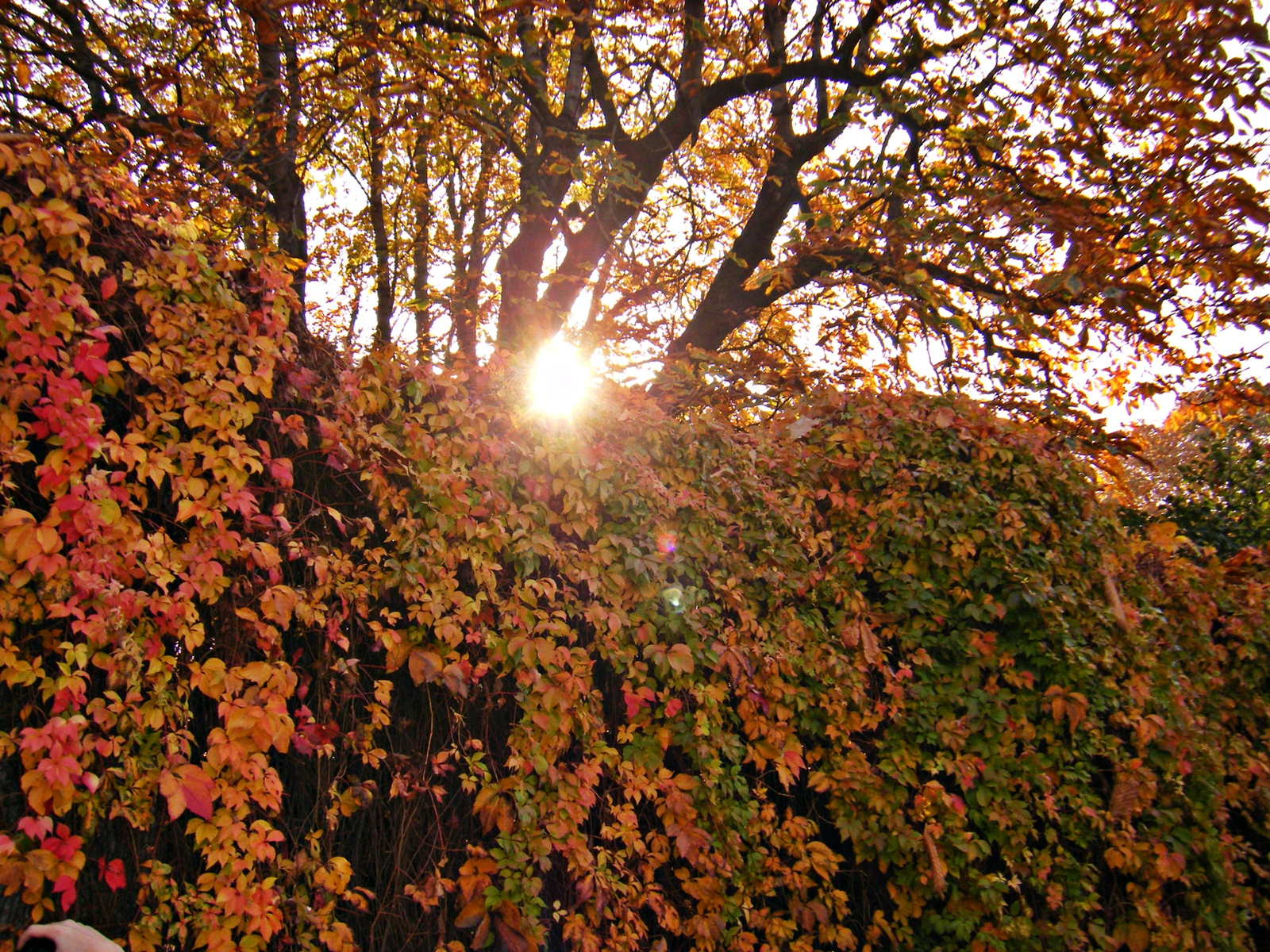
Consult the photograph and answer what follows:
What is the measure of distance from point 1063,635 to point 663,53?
5.68 m

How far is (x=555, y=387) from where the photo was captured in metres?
3.55

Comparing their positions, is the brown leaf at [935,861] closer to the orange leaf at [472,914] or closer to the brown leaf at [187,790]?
the orange leaf at [472,914]

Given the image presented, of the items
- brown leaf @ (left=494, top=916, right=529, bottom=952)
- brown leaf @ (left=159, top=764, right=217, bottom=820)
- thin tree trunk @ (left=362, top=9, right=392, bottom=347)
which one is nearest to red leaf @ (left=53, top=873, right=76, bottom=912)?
brown leaf @ (left=159, top=764, right=217, bottom=820)

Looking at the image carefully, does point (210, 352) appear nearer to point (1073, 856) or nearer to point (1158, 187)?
point (1073, 856)

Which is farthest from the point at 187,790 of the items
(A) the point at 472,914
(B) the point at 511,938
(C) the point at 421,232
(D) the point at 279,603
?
(C) the point at 421,232

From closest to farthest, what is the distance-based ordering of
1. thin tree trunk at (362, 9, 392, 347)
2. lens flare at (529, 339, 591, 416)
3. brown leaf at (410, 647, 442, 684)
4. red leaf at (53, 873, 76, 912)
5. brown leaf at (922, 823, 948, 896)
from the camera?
red leaf at (53, 873, 76, 912)
brown leaf at (410, 647, 442, 684)
lens flare at (529, 339, 591, 416)
brown leaf at (922, 823, 948, 896)
thin tree trunk at (362, 9, 392, 347)

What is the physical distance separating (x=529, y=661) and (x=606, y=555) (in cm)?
61

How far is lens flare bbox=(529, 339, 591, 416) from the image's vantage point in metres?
3.47

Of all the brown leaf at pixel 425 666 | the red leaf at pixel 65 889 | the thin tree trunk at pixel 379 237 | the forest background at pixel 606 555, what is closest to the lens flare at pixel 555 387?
the forest background at pixel 606 555

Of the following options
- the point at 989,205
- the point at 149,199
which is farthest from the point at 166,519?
the point at 989,205

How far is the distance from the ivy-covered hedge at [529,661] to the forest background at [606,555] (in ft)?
0.06

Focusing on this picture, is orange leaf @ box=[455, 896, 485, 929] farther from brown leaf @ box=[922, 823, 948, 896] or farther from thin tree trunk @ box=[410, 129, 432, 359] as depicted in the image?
thin tree trunk @ box=[410, 129, 432, 359]

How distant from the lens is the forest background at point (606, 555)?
2.20 meters

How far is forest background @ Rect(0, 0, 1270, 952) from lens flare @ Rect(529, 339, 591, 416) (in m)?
0.10
